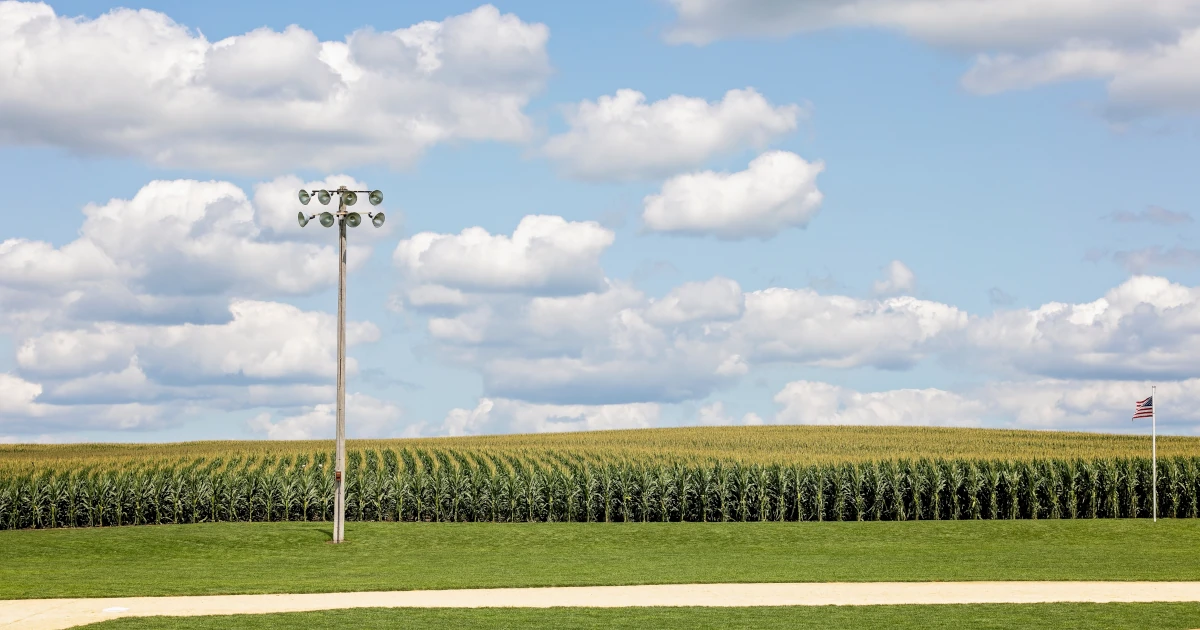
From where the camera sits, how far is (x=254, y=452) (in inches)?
2127

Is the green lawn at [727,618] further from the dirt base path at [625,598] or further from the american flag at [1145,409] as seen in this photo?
the american flag at [1145,409]

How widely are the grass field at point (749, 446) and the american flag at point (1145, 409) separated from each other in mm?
8692

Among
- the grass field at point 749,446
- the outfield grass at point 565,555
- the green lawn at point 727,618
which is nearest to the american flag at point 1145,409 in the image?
the outfield grass at point 565,555

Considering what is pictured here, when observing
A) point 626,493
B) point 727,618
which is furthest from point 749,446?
point 727,618

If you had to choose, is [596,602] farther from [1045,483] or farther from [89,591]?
[1045,483]

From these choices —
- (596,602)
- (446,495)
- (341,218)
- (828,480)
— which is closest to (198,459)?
(446,495)

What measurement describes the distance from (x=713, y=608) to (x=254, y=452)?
40054 millimetres

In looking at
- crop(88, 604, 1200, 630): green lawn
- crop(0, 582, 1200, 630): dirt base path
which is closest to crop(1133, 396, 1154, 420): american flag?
crop(0, 582, 1200, 630): dirt base path

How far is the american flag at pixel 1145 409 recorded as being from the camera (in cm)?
3662

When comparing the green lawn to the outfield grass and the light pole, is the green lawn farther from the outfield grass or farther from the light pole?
the light pole

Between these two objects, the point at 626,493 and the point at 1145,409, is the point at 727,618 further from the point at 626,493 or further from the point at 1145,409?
the point at 1145,409

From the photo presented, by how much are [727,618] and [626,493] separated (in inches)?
784

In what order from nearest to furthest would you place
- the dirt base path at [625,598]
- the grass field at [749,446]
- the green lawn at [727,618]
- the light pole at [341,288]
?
1. the green lawn at [727,618]
2. the dirt base path at [625,598]
3. the light pole at [341,288]
4. the grass field at [749,446]

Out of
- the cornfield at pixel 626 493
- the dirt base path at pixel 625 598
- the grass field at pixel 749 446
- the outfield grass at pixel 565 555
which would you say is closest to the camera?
the dirt base path at pixel 625 598
